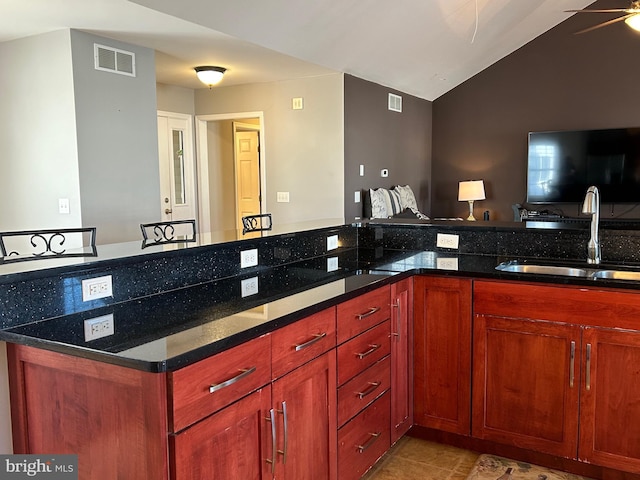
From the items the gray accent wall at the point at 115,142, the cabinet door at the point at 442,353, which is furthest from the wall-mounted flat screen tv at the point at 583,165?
the cabinet door at the point at 442,353

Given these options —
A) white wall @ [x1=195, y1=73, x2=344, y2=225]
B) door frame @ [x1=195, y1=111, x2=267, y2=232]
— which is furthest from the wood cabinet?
door frame @ [x1=195, y1=111, x2=267, y2=232]

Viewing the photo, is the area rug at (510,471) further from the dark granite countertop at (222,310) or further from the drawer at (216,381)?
the drawer at (216,381)

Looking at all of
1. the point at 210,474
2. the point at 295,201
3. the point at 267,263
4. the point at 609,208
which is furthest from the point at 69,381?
the point at 609,208

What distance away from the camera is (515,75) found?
744 cm

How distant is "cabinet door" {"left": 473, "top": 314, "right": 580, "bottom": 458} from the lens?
2.46 metres

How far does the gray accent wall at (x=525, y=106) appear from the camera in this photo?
6.84 metres

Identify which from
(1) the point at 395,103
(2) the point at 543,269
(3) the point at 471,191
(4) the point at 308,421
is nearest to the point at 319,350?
(4) the point at 308,421

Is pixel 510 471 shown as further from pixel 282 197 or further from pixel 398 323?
pixel 282 197

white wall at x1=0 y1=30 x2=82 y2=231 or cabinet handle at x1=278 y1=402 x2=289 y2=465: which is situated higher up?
white wall at x1=0 y1=30 x2=82 y2=231

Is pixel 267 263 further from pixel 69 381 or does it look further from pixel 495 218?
pixel 495 218

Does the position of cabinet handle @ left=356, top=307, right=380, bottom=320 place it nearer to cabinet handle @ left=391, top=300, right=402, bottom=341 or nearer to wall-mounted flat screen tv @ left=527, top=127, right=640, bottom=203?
cabinet handle @ left=391, top=300, right=402, bottom=341

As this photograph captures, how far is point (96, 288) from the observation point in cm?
190

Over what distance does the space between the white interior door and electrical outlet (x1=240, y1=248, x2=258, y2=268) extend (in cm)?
386

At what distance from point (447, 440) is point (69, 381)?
6.57 feet
